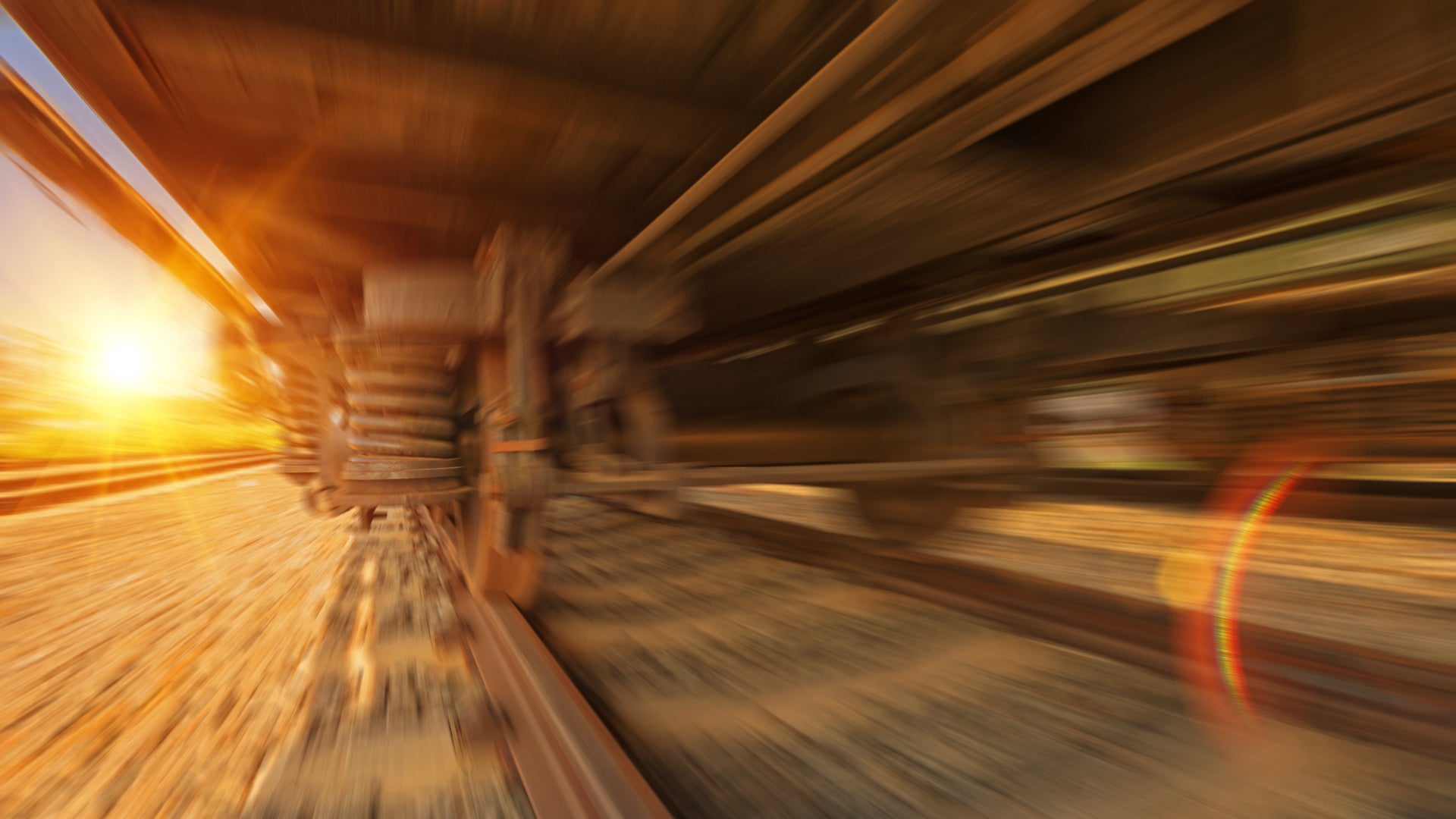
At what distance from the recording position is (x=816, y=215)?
5.78 feet

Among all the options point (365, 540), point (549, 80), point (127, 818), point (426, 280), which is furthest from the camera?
point (365, 540)

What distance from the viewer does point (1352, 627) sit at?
167 cm

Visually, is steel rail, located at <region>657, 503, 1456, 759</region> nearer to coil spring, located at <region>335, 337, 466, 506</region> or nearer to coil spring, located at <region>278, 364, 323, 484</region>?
coil spring, located at <region>335, 337, 466, 506</region>

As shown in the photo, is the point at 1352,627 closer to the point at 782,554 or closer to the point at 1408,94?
the point at 1408,94

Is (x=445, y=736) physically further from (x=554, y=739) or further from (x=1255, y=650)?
(x=1255, y=650)

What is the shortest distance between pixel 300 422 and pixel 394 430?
4.96 feet

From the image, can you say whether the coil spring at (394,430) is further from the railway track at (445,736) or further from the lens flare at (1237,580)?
the lens flare at (1237,580)

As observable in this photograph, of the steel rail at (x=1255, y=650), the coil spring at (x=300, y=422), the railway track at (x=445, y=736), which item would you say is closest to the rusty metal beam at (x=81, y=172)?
the coil spring at (x=300, y=422)

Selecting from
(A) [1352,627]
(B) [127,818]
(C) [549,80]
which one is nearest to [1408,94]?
(A) [1352,627]

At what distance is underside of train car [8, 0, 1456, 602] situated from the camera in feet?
3.85

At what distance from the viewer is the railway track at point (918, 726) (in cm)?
112

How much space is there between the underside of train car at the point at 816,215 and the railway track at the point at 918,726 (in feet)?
1.59

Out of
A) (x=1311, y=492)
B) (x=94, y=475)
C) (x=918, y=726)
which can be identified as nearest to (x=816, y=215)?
(x=918, y=726)

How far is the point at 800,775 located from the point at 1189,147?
1.41m
